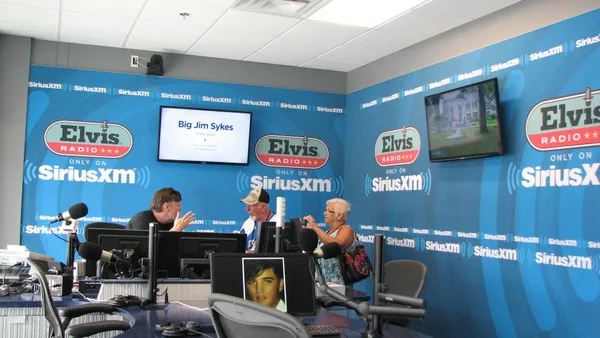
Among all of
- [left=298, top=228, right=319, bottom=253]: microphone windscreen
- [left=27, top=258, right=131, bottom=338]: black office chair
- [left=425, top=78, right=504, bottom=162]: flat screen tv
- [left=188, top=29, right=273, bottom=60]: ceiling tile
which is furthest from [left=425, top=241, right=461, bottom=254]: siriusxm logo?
[left=27, top=258, right=131, bottom=338]: black office chair

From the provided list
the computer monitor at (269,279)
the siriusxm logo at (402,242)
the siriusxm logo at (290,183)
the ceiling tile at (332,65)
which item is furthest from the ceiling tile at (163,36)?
the computer monitor at (269,279)

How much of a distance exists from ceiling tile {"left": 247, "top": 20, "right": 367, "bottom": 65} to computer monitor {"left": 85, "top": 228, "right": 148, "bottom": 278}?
9.31 ft

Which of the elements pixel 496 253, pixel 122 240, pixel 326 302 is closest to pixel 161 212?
pixel 122 240

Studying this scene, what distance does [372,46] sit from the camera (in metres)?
6.98

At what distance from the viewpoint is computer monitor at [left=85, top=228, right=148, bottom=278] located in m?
4.48

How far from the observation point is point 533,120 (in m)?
5.07

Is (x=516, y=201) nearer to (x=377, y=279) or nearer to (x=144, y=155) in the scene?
(x=377, y=279)

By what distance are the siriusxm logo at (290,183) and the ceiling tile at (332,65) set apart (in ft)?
4.74

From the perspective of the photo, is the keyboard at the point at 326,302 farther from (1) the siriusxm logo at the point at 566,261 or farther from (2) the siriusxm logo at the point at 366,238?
(2) the siriusxm logo at the point at 366,238

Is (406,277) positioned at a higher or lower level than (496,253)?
lower

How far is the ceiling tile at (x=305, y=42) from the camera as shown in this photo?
638 cm

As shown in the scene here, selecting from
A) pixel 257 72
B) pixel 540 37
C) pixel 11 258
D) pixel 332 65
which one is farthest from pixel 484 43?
pixel 11 258

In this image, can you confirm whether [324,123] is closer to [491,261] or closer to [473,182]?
[473,182]

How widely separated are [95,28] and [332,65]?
9.66 feet
